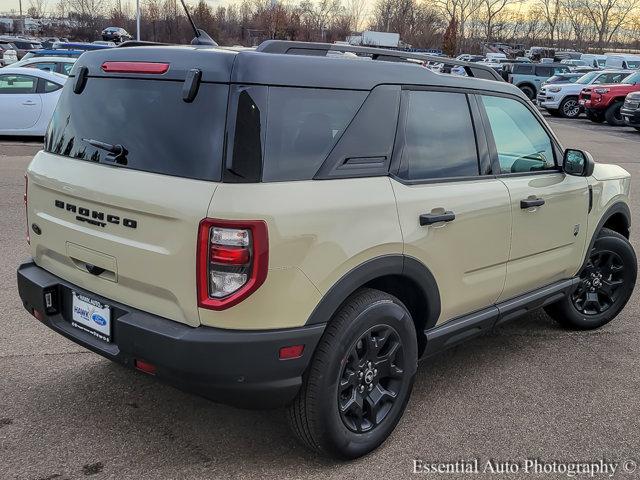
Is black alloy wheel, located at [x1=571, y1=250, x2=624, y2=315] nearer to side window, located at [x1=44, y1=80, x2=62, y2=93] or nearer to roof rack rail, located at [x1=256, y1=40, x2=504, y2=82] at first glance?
roof rack rail, located at [x1=256, y1=40, x2=504, y2=82]

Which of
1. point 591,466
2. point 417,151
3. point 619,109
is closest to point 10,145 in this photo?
point 417,151

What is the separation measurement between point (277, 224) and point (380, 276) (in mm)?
661

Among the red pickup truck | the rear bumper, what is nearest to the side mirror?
the rear bumper

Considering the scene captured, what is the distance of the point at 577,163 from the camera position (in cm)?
408

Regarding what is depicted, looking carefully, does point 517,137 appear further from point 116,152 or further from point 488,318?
point 116,152

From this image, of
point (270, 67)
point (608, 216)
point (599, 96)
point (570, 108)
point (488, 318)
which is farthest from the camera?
point (570, 108)

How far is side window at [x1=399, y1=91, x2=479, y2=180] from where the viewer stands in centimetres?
318

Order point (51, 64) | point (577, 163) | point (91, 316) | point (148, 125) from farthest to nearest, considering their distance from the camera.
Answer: point (51, 64)
point (577, 163)
point (91, 316)
point (148, 125)

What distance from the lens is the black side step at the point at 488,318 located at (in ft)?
11.0

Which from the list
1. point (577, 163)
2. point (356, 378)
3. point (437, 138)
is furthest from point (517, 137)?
point (356, 378)

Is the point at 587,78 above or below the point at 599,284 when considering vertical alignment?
above

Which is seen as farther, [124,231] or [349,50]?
[349,50]

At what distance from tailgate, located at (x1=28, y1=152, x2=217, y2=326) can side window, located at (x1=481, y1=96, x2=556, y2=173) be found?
1936 mm

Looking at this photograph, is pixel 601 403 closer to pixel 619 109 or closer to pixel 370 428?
pixel 370 428
